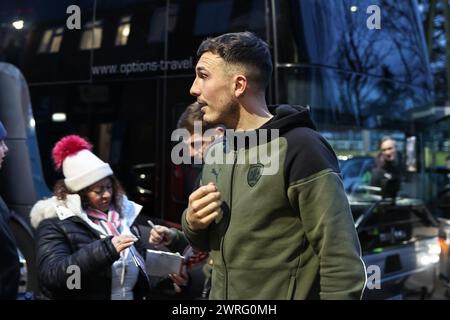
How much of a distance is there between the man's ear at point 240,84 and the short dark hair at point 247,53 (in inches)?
0.9

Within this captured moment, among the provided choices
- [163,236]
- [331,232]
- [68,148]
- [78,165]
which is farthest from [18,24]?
[331,232]

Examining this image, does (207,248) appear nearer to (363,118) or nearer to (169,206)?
(169,206)

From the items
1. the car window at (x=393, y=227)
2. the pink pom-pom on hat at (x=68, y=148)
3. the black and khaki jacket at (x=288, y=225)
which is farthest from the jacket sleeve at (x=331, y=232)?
→ the car window at (x=393, y=227)

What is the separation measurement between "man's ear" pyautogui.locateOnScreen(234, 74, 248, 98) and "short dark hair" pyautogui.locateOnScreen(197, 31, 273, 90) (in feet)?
0.08

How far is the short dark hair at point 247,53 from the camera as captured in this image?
5.72ft

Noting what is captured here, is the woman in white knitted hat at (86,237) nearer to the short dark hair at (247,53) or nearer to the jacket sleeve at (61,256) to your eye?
the jacket sleeve at (61,256)

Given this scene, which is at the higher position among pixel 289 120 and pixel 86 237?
pixel 289 120

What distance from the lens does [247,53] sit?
1745 mm

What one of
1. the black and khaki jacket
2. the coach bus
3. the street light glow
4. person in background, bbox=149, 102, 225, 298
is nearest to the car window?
the coach bus

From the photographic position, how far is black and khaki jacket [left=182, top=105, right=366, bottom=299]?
1.54m

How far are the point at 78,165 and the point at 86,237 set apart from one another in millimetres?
388

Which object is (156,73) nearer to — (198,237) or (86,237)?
(86,237)

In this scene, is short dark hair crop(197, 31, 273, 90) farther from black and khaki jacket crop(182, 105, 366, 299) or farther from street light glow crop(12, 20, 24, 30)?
street light glow crop(12, 20, 24, 30)

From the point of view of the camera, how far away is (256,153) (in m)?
1.69
